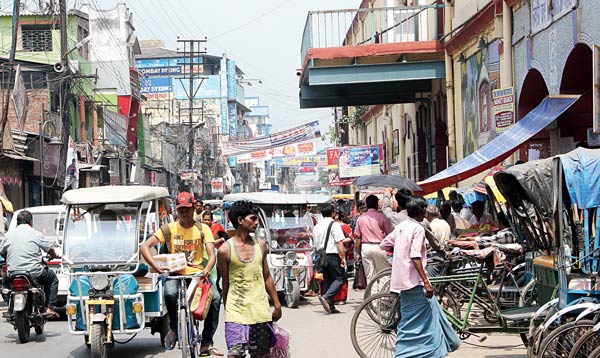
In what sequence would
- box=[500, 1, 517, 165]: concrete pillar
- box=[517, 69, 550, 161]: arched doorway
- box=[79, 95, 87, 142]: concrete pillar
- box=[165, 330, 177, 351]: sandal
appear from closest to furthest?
box=[165, 330, 177, 351]: sandal
box=[517, 69, 550, 161]: arched doorway
box=[500, 1, 517, 165]: concrete pillar
box=[79, 95, 87, 142]: concrete pillar

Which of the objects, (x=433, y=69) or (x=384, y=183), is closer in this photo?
(x=384, y=183)

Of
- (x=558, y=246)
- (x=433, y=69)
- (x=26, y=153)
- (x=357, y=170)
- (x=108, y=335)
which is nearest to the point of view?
(x=558, y=246)

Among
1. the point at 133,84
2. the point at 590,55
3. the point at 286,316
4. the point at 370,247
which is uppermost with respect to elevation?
the point at 133,84

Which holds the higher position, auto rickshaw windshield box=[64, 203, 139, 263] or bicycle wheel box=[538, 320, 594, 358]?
auto rickshaw windshield box=[64, 203, 139, 263]

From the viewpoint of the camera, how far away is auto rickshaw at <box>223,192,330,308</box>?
1565 centimetres

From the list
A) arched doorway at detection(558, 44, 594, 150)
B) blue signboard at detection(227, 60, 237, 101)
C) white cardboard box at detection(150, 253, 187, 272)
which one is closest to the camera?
white cardboard box at detection(150, 253, 187, 272)

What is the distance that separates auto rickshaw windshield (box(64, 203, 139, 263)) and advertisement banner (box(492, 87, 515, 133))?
8.95 metres

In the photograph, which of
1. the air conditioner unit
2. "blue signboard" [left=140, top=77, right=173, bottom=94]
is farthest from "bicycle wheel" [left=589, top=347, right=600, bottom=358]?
"blue signboard" [left=140, top=77, right=173, bottom=94]

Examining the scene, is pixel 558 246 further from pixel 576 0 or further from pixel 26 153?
pixel 26 153

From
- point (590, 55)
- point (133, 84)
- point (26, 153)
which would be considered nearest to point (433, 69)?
point (590, 55)

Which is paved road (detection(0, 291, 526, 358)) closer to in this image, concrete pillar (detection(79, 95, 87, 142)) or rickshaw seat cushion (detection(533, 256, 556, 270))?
rickshaw seat cushion (detection(533, 256, 556, 270))

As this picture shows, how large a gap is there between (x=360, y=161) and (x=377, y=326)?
2783cm

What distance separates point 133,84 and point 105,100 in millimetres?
5524

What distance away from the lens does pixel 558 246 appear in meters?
8.40
